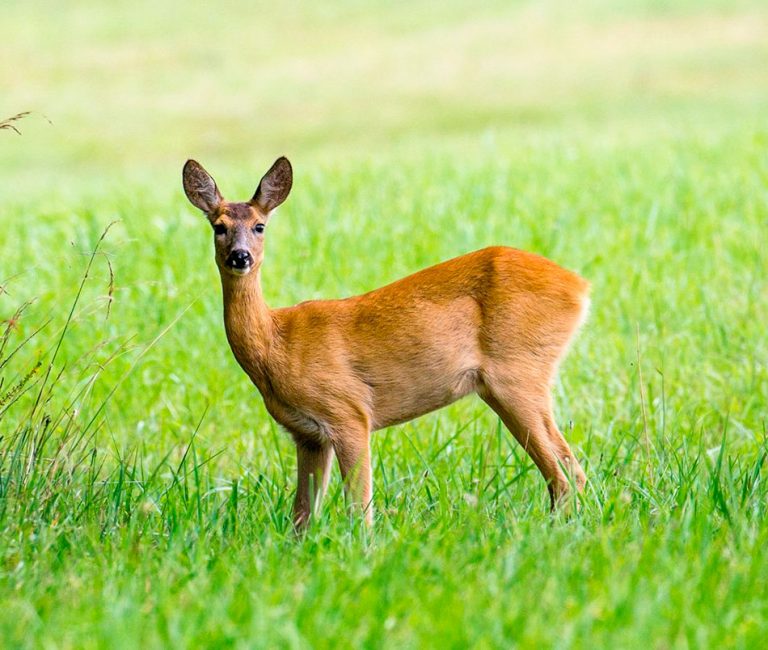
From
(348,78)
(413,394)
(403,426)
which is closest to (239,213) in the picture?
(413,394)

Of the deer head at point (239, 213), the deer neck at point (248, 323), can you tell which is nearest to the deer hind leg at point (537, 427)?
the deer neck at point (248, 323)

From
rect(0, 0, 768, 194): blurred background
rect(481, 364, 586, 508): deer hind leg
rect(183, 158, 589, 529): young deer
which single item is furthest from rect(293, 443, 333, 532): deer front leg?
rect(0, 0, 768, 194): blurred background

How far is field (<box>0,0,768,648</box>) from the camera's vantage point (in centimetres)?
314

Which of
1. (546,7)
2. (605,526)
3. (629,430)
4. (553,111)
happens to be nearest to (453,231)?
(629,430)

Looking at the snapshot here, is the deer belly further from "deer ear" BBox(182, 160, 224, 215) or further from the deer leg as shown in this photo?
"deer ear" BBox(182, 160, 224, 215)

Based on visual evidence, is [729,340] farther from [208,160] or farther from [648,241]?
[208,160]

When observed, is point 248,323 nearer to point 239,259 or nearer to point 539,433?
point 239,259

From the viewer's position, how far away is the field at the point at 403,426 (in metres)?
3.14

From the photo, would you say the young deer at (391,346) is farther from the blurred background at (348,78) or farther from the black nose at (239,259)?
the blurred background at (348,78)

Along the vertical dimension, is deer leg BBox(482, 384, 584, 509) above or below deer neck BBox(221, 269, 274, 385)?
below

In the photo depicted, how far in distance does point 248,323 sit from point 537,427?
1039mm

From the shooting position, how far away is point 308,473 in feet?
14.9

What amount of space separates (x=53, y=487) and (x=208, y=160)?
13.5 m

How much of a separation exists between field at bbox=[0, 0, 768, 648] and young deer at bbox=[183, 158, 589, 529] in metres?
0.22
